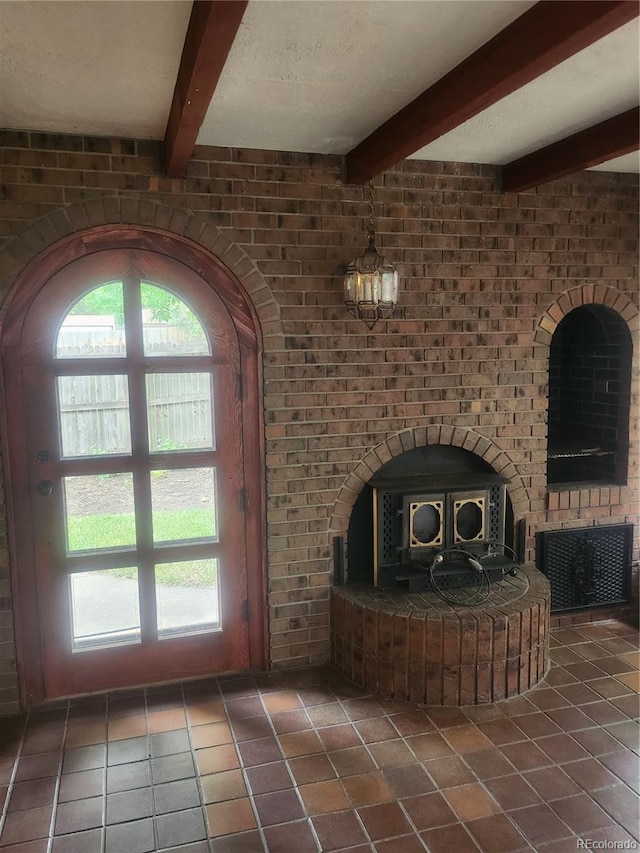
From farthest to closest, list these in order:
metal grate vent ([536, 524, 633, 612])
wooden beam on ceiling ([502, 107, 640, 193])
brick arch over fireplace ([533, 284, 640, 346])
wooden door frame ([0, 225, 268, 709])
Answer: metal grate vent ([536, 524, 633, 612]) < brick arch over fireplace ([533, 284, 640, 346]) < wooden door frame ([0, 225, 268, 709]) < wooden beam on ceiling ([502, 107, 640, 193])

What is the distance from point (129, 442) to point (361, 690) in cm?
168

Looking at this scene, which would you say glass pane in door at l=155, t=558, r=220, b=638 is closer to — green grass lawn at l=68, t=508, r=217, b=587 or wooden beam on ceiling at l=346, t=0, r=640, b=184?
green grass lawn at l=68, t=508, r=217, b=587

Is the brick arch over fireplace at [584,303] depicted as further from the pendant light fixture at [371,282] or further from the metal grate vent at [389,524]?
the metal grate vent at [389,524]

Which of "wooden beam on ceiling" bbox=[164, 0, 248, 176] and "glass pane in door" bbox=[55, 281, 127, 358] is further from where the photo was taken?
"glass pane in door" bbox=[55, 281, 127, 358]

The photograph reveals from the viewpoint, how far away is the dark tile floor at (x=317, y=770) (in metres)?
2.21

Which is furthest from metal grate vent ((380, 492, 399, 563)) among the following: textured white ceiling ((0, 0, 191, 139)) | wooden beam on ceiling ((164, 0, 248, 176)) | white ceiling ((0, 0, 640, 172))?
textured white ceiling ((0, 0, 191, 139))

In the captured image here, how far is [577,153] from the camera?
9.77 ft

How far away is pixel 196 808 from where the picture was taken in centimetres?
235

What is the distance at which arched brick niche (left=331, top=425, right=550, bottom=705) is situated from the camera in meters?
2.97

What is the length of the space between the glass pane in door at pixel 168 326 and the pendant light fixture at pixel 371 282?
0.76m

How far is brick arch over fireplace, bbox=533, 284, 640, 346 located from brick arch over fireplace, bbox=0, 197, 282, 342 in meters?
1.53

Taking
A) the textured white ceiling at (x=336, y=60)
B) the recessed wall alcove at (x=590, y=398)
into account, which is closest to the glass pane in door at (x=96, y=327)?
the textured white ceiling at (x=336, y=60)

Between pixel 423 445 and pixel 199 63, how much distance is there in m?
2.17

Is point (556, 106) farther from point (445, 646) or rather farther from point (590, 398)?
point (445, 646)
